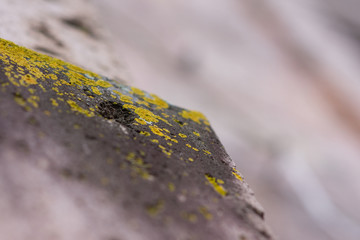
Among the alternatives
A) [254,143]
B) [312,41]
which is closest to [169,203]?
[254,143]

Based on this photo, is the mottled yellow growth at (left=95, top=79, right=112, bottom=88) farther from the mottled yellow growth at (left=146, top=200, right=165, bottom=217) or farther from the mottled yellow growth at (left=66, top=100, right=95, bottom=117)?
the mottled yellow growth at (left=146, top=200, right=165, bottom=217)

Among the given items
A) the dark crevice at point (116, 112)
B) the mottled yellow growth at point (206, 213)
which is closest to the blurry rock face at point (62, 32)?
the dark crevice at point (116, 112)

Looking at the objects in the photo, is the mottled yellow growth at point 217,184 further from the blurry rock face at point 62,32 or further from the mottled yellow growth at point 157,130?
the blurry rock face at point 62,32

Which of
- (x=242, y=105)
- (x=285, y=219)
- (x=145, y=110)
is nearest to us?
(x=145, y=110)

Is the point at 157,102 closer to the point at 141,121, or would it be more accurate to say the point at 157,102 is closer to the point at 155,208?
the point at 141,121

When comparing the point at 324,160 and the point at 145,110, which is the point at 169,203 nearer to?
the point at 145,110

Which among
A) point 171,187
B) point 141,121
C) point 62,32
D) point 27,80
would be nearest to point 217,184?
point 171,187

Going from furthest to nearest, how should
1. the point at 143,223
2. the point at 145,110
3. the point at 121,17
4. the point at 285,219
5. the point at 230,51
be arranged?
the point at 230,51
the point at 121,17
the point at 285,219
the point at 145,110
the point at 143,223
